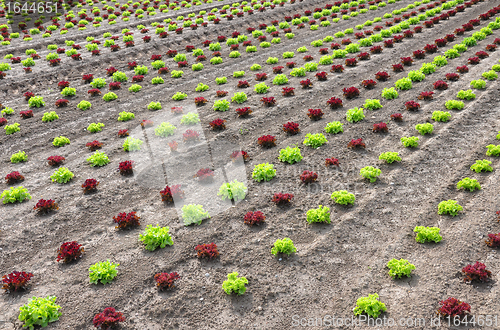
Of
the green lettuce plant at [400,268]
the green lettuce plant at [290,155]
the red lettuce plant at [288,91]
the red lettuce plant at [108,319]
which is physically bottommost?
the green lettuce plant at [400,268]

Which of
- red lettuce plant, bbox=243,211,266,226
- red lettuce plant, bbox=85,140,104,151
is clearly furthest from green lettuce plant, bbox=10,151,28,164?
red lettuce plant, bbox=243,211,266,226

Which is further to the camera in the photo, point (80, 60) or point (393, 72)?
point (80, 60)

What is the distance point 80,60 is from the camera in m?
21.5

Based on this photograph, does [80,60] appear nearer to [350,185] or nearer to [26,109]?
[26,109]

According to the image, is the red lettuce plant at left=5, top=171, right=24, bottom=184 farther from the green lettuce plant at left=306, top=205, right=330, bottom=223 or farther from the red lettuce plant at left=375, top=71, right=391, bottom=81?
the red lettuce plant at left=375, top=71, right=391, bottom=81

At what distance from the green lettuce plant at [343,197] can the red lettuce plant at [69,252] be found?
7.00 metres

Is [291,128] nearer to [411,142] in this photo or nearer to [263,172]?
[263,172]

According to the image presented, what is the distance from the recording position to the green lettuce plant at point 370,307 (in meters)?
6.87

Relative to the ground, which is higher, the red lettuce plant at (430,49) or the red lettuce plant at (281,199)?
the red lettuce plant at (430,49)

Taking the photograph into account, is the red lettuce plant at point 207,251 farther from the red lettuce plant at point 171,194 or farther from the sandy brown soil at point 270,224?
the red lettuce plant at point 171,194

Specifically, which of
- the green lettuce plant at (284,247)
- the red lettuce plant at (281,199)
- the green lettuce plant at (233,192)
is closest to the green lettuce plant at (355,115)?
the red lettuce plant at (281,199)

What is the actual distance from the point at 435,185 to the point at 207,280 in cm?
728

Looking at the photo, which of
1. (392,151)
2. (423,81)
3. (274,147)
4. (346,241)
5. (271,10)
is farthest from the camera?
(271,10)

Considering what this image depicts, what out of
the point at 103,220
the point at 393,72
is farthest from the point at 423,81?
the point at 103,220
